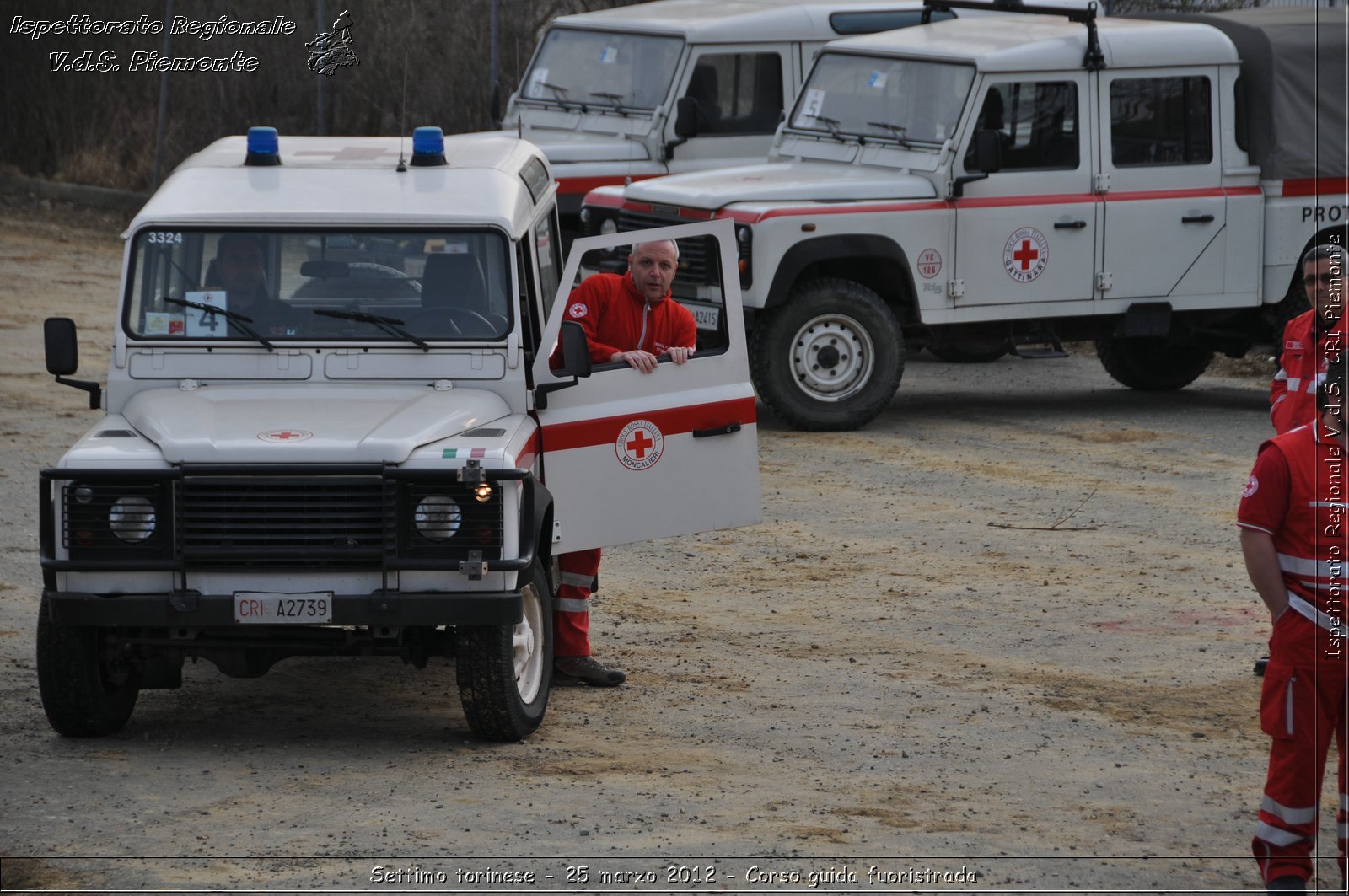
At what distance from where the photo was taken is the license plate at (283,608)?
6.16 metres

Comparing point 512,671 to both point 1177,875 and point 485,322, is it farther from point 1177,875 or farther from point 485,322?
point 1177,875

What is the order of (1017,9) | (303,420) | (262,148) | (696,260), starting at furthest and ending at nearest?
(1017,9)
(696,260)
(262,148)
(303,420)

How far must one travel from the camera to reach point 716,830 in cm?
571

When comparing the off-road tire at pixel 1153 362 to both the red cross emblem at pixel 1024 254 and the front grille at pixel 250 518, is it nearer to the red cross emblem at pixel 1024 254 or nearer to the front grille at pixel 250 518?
the red cross emblem at pixel 1024 254

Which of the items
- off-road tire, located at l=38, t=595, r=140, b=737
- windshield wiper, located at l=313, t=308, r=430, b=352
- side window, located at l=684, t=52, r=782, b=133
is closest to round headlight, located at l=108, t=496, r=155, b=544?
off-road tire, located at l=38, t=595, r=140, b=737

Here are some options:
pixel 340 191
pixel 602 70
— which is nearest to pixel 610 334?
pixel 340 191

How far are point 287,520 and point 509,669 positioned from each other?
94 cm

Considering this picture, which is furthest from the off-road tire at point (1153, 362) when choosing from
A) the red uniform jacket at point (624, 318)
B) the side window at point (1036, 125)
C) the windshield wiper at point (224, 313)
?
the windshield wiper at point (224, 313)

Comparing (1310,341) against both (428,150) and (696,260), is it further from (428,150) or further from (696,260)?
(696,260)

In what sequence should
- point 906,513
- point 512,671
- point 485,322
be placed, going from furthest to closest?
point 906,513, point 485,322, point 512,671

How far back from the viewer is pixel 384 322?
704 cm

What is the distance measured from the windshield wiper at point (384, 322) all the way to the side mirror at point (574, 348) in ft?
1.84

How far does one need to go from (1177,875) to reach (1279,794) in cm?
65

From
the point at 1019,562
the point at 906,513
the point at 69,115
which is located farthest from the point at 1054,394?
the point at 69,115
